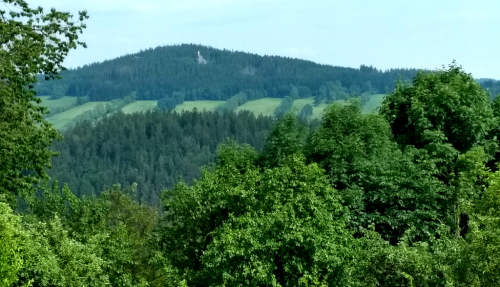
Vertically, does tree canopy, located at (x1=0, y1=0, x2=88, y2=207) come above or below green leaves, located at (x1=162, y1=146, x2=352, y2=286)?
above

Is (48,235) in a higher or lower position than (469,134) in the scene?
lower

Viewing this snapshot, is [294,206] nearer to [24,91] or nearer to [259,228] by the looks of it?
[259,228]

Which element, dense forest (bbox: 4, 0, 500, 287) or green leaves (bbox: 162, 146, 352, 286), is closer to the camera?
dense forest (bbox: 4, 0, 500, 287)

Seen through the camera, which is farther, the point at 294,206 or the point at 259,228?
the point at 294,206

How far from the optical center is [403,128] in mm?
54250

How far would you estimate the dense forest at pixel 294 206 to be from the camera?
94.2ft

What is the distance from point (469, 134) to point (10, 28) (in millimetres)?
33538

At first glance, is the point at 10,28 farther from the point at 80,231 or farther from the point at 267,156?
the point at 267,156

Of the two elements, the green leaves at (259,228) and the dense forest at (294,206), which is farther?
the green leaves at (259,228)

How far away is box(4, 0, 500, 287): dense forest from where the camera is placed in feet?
94.2

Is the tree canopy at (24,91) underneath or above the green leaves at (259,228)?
above

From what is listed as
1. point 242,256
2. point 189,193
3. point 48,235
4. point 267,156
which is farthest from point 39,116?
point 267,156

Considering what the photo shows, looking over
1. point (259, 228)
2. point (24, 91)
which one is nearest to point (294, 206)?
point (259, 228)

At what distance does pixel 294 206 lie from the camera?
121ft
